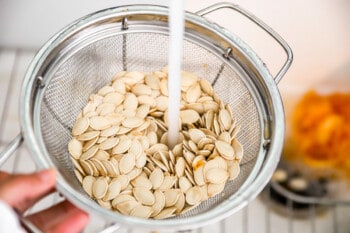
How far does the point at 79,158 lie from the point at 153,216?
0.39 ft

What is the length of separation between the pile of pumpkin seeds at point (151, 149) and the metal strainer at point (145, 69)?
20 millimetres

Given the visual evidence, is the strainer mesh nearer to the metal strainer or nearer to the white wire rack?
the metal strainer

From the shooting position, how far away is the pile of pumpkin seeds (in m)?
0.68

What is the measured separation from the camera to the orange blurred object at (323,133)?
1008 mm

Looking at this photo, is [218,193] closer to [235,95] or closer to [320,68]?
[235,95]

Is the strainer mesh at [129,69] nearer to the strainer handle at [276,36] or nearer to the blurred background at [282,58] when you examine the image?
the strainer handle at [276,36]

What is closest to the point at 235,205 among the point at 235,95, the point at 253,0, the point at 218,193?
the point at 218,193

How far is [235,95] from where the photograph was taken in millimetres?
756

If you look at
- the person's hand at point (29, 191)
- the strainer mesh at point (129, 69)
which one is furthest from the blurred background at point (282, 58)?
the person's hand at point (29, 191)

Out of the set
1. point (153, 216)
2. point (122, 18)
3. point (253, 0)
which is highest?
point (253, 0)

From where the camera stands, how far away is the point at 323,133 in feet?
3.30

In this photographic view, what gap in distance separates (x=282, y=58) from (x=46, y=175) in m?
0.61

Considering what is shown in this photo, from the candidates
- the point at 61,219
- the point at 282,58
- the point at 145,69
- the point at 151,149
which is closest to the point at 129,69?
the point at 145,69

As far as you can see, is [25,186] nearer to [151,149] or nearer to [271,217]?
[151,149]
